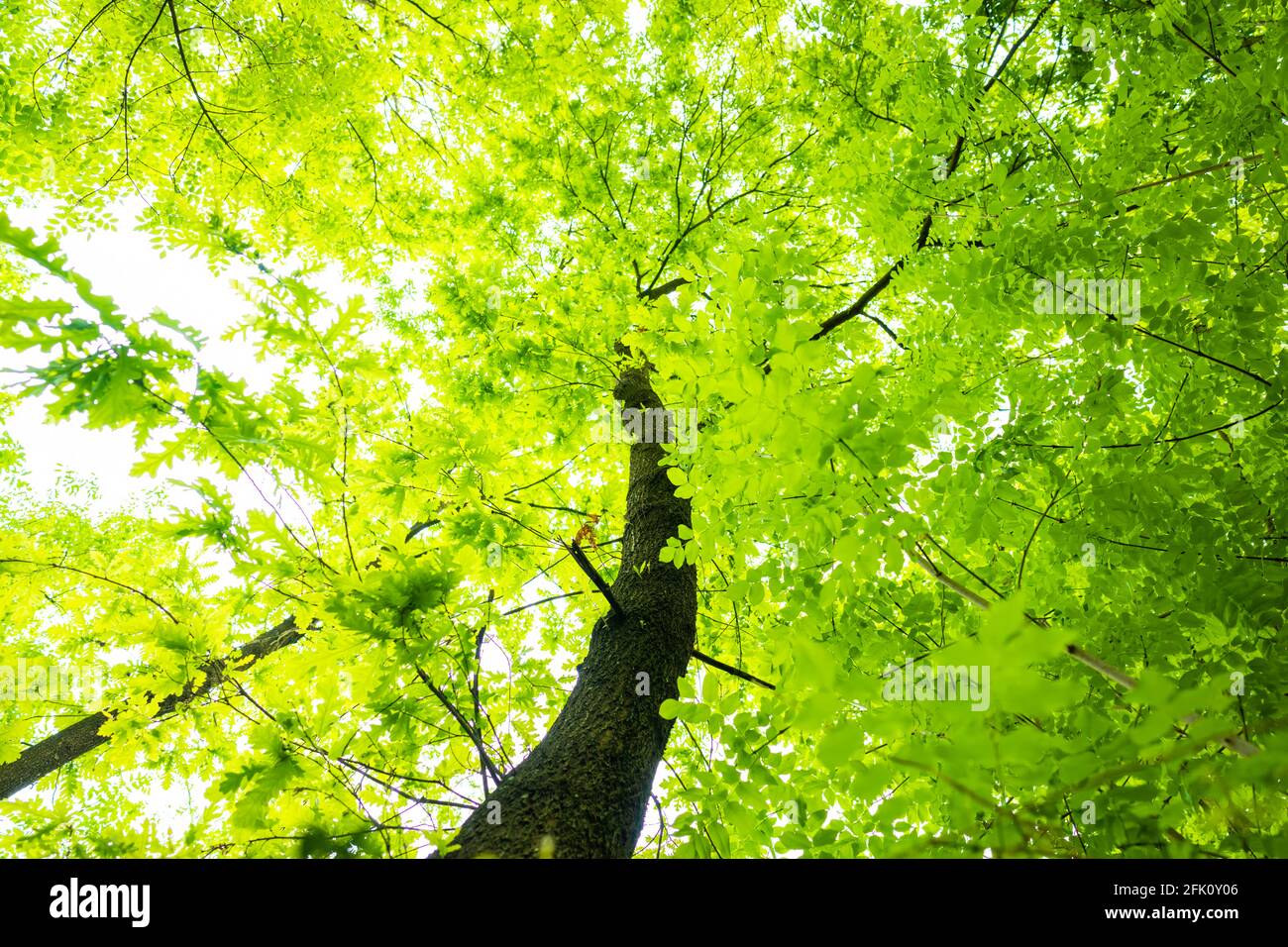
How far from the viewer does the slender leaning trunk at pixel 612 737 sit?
1815 millimetres

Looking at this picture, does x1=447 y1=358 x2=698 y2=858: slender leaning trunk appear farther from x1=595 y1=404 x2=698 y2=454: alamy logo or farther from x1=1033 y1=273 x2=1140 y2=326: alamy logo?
x1=1033 y1=273 x2=1140 y2=326: alamy logo

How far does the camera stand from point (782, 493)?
2.04 m

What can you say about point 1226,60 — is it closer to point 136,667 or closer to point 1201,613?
point 1201,613

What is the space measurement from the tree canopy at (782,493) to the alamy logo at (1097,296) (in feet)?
0.05

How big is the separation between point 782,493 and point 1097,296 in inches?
50.2

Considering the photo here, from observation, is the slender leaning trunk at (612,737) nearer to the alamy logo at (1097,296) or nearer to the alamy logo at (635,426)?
the alamy logo at (635,426)

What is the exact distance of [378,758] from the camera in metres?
2.29

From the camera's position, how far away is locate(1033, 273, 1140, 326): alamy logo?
185 cm
